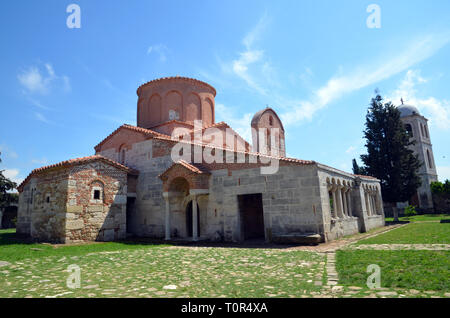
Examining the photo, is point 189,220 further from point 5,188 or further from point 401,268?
point 5,188

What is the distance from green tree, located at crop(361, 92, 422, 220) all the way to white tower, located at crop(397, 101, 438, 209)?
969cm

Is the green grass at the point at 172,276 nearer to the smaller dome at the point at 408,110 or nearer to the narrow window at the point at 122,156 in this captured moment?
the narrow window at the point at 122,156

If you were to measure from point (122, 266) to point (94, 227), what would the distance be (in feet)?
20.7

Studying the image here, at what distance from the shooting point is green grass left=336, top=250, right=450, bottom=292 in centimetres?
392

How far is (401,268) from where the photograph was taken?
489 centimetres

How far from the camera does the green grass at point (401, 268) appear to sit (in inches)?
154

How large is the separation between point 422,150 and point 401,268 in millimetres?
32063

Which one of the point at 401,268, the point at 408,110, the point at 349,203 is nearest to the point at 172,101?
the point at 349,203

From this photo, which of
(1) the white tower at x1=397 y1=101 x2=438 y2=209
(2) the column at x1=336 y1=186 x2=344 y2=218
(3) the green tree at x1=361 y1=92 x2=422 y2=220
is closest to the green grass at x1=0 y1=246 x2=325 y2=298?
(2) the column at x1=336 y1=186 x2=344 y2=218

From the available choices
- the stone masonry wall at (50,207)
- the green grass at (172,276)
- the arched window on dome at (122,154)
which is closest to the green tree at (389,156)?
the green grass at (172,276)

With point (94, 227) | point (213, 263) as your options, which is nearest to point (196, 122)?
A: point (94, 227)

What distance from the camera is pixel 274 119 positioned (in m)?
18.5

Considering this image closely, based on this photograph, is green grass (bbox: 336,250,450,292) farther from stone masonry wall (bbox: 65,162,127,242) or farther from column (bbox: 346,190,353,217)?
stone masonry wall (bbox: 65,162,127,242)

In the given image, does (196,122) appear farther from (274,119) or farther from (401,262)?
(401,262)
